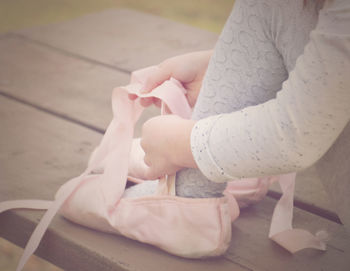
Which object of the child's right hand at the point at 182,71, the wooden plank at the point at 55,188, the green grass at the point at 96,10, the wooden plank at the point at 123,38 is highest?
the child's right hand at the point at 182,71

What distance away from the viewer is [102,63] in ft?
4.46

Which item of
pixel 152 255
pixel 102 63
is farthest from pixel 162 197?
pixel 102 63

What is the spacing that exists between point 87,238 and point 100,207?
49 millimetres

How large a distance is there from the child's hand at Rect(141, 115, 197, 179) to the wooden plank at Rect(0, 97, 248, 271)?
122 millimetres

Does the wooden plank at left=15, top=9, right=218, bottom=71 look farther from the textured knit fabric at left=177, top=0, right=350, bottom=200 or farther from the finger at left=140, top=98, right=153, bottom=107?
the textured knit fabric at left=177, top=0, right=350, bottom=200

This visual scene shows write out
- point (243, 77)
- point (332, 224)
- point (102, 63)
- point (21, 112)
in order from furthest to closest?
point (102, 63) → point (21, 112) → point (332, 224) → point (243, 77)

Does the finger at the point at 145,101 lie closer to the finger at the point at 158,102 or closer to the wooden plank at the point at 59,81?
the finger at the point at 158,102

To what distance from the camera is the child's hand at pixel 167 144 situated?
615 mm

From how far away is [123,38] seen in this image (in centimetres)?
155

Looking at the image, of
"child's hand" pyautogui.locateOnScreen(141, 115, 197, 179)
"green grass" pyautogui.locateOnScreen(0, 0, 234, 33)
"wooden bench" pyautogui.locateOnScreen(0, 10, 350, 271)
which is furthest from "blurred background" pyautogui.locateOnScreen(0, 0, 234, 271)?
"child's hand" pyautogui.locateOnScreen(141, 115, 197, 179)

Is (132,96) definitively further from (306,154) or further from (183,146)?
(306,154)

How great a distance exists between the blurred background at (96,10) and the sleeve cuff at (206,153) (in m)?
1.88

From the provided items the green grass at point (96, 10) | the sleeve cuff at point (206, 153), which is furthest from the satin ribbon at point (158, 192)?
the green grass at point (96, 10)

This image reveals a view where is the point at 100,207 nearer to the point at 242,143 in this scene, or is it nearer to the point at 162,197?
the point at 162,197
